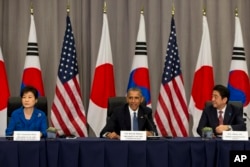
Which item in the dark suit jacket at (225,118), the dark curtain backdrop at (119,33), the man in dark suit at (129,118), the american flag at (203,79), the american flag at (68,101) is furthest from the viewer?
the dark curtain backdrop at (119,33)

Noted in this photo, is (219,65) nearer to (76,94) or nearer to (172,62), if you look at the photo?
(172,62)

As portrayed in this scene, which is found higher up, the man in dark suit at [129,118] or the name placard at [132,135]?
the man in dark suit at [129,118]

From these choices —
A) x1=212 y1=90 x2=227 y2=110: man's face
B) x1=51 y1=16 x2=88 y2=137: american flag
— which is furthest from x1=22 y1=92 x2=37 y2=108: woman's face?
x1=51 y1=16 x2=88 y2=137: american flag

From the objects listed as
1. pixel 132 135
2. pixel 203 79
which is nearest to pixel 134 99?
pixel 132 135

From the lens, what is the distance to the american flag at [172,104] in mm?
6738

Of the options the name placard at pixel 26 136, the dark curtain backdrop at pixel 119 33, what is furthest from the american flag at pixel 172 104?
the name placard at pixel 26 136

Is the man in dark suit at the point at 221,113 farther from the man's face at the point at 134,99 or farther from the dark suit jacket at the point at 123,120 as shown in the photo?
the man's face at the point at 134,99

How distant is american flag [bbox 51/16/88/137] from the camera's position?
6684mm

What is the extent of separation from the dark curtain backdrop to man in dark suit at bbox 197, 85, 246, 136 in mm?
2432

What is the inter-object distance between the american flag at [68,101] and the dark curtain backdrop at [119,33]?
0.59 meters

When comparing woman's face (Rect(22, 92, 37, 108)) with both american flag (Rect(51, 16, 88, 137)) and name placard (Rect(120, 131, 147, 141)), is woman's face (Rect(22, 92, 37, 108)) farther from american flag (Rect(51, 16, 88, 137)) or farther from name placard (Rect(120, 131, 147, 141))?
american flag (Rect(51, 16, 88, 137))

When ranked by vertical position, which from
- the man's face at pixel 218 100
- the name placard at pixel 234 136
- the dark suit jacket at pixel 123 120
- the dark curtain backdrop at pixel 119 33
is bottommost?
the name placard at pixel 234 136

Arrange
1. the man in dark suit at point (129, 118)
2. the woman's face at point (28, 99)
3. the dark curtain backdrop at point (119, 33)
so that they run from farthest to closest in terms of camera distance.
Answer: the dark curtain backdrop at point (119, 33)
the man in dark suit at point (129, 118)
the woman's face at point (28, 99)
